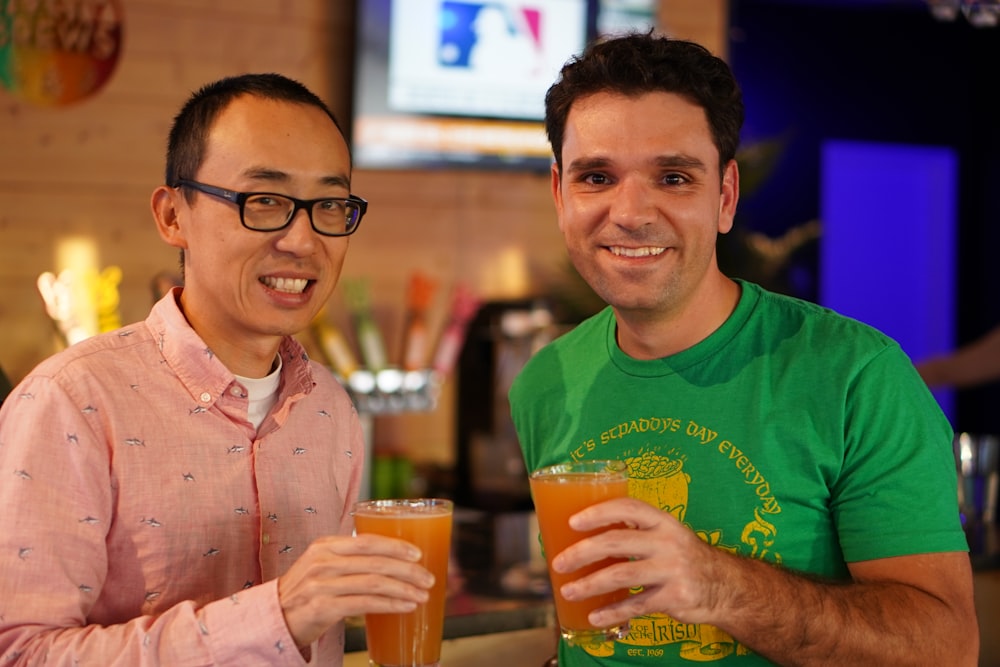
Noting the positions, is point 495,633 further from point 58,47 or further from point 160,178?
point 58,47

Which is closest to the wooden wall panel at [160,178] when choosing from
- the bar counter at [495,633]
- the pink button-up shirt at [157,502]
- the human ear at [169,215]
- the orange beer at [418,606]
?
the bar counter at [495,633]

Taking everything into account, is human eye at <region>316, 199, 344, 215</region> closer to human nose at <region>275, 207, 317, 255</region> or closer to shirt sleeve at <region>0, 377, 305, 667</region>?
human nose at <region>275, 207, 317, 255</region>

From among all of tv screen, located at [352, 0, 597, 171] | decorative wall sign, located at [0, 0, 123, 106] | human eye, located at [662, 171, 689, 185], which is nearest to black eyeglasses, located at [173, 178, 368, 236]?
human eye, located at [662, 171, 689, 185]

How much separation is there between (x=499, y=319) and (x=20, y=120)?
84.6 inches

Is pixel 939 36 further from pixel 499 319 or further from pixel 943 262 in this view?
pixel 499 319

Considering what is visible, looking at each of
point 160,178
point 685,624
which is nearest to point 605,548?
point 685,624

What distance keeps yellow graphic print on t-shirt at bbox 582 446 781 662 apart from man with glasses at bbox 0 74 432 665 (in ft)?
1.71

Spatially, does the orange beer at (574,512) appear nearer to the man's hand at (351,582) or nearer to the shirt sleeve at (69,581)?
the man's hand at (351,582)

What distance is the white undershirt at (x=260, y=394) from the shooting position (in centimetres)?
190

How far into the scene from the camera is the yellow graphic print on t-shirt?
1968 millimetres

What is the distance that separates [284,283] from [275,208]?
12 centimetres

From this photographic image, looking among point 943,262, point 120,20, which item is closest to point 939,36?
point 943,262

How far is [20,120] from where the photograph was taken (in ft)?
14.5

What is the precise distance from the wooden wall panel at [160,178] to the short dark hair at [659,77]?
2.76 m
